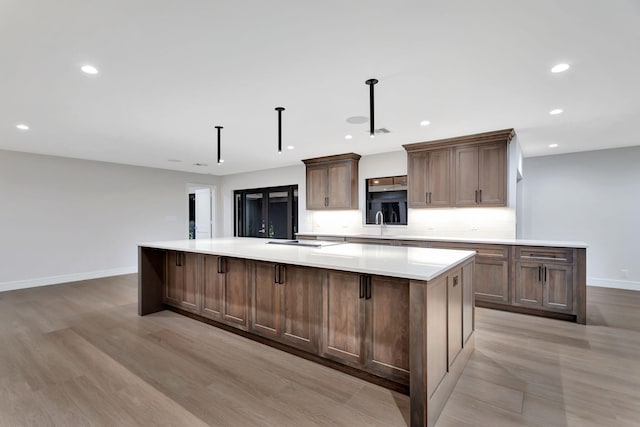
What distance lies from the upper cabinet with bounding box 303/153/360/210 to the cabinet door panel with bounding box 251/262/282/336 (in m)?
3.15

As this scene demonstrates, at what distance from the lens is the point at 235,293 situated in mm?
3211

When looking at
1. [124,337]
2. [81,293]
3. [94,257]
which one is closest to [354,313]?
[124,337]

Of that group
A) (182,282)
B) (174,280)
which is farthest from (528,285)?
(174,280)

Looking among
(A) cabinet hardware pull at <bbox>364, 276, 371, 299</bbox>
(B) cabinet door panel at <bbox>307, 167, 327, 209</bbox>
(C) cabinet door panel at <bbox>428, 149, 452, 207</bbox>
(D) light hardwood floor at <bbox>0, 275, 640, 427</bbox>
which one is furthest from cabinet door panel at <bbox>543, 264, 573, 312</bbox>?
(B) cabinet door panel at <bbox>307, 167, 327, 209</bbox>

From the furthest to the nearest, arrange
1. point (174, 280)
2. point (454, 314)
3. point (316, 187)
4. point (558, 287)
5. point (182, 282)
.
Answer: point (316, 187) → point (174, 280) → point (182, 282) → point (558, 287) → point (454, 314)

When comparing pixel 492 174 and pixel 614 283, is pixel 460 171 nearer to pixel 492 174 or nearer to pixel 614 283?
pixel 492 174

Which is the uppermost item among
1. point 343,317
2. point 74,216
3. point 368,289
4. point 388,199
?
point 388,199

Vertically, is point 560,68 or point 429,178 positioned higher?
point 560,68

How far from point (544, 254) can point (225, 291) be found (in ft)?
12.5

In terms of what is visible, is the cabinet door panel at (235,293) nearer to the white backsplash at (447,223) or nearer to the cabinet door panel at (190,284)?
the cabinet door panel at (190,284)

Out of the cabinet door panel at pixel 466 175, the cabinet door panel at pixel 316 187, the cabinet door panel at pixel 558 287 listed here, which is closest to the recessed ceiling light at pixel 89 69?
the cabinet door panel at pixel 316 187

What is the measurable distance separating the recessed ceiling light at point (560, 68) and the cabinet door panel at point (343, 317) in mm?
2251

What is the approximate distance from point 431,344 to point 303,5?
212 centimetres

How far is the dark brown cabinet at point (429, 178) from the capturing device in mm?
4738
